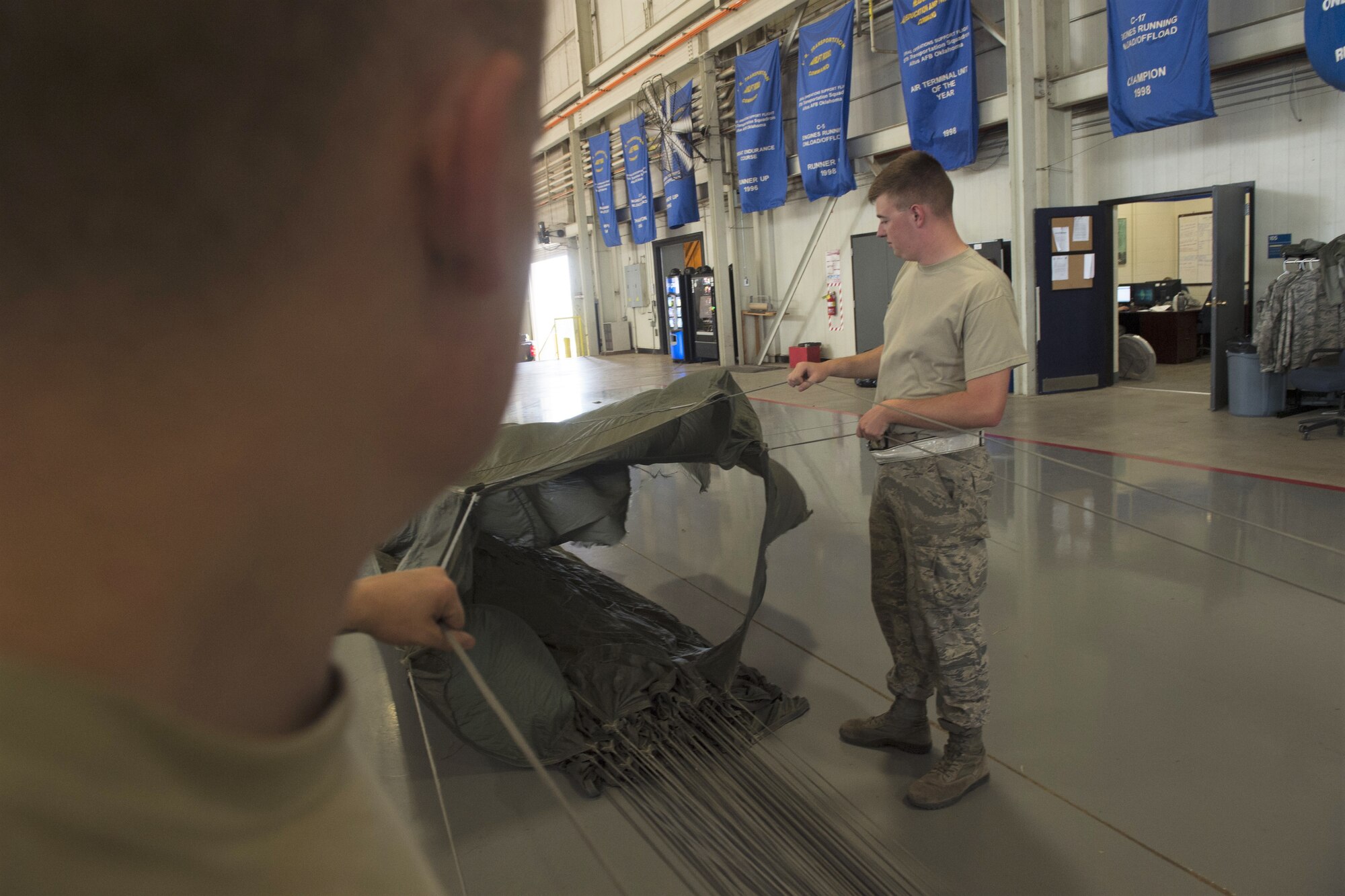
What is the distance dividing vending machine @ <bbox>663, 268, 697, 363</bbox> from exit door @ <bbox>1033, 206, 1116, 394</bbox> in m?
6.73

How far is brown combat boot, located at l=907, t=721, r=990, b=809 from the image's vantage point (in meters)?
2.25

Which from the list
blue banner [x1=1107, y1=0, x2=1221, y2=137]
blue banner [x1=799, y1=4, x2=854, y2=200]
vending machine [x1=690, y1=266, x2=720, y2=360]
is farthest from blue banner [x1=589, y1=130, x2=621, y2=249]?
blue banner [x1=1107, y1=0, x2=1221, y2=137]

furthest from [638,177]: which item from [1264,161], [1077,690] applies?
[1077,690]

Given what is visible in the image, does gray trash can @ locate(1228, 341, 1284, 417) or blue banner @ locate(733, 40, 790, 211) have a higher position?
blue banner @ locate(733, 40, 790, 211)

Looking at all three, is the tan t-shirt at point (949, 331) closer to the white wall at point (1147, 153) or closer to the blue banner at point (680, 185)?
the white wall at point (1147, 153)

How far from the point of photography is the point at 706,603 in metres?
3.76

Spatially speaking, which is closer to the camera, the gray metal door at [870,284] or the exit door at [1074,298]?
A: the exit door at [1074,298]

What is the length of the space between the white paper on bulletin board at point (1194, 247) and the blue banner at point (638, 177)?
7.68 metres

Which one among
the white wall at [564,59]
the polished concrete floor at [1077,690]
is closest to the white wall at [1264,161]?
the polished concrete floor at [1077,690]

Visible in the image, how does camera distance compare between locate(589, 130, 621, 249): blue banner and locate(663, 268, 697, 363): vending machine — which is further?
locate(589, 130, 621, 249): blue banner

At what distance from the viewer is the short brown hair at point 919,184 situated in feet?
7.86

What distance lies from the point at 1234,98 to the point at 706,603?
6631 mm

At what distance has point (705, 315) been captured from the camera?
13.6 meters

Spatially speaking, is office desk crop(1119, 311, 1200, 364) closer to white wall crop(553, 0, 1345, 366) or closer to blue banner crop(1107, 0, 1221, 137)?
white wall crop(553, 0, 1345, 366)
